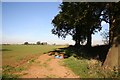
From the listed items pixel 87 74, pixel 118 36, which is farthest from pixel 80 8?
pixel 87 74

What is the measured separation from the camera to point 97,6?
720 inches

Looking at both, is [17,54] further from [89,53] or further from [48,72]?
[48,72]

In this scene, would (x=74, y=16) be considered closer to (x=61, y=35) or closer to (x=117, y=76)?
(x=117, y=76)

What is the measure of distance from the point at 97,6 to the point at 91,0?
1332mm

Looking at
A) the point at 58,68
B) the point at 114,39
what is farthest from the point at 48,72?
the point at 114,39

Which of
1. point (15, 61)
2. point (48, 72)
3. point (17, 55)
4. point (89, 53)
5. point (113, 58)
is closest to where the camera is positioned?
point (48, 72)

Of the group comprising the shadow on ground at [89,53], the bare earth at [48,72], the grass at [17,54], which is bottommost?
the grass at [17,54]

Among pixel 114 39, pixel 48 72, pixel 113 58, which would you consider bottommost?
pixel 48 72

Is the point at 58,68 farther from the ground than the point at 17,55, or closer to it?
farther from the ground

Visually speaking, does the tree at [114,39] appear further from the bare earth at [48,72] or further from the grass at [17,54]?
the grass at [17,54]

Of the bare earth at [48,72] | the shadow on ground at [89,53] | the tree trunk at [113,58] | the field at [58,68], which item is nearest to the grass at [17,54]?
the field at [58,68]

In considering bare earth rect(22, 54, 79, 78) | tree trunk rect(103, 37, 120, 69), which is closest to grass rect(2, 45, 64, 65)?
bare earth rect(22, 54, 79, 78)

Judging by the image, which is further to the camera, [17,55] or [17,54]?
[17,54]

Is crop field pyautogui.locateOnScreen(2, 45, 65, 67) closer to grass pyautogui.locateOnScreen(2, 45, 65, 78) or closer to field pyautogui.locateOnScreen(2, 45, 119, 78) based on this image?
grass pyautogui.locateOnScreen(2, 45, 65, 78)
